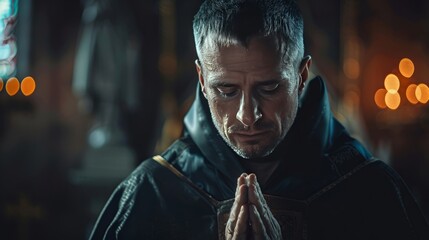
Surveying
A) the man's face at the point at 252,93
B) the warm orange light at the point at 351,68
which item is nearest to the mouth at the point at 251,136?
the man's face at the point at 252,93

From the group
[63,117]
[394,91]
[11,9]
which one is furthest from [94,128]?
[394,91]

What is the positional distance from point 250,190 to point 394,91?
5.84 m

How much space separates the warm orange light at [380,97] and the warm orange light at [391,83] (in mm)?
61

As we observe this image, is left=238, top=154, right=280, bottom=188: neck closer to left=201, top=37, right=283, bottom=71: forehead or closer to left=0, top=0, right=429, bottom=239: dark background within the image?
left=201, top=37, right=283, bottom=71: forehead

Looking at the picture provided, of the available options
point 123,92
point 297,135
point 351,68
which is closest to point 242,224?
point 297,135

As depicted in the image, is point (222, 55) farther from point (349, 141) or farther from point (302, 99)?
point (349, 141)

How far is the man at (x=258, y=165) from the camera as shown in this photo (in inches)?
58.9

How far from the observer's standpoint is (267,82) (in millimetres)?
1493

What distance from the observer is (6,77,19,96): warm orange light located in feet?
22.9

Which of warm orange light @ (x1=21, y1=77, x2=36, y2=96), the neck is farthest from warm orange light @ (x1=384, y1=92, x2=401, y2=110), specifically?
the neck

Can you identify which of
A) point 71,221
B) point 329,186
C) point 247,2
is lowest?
point 71,221

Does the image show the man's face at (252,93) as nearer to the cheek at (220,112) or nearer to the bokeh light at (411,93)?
the cheek at (220,112)

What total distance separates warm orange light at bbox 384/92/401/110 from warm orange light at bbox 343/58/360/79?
42cm

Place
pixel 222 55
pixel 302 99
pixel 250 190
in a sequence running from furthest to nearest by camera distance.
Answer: pixel 302 99 < pixel 222 55 < pixel 250 190
